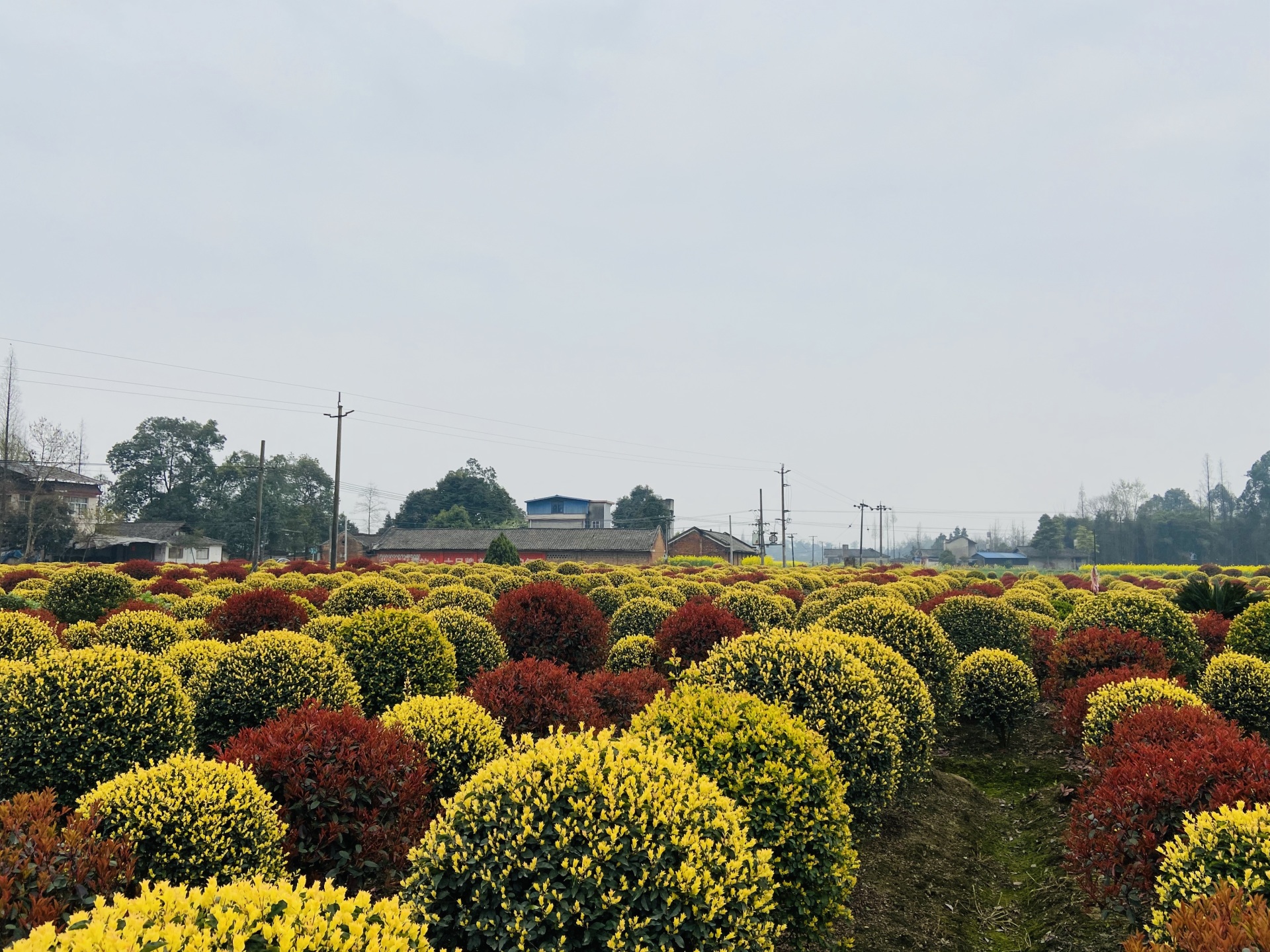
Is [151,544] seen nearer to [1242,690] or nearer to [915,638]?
[915,638]

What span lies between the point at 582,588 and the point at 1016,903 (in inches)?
473

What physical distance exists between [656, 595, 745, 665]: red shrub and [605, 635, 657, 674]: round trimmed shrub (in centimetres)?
33

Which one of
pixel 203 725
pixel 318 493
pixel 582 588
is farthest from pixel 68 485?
pixel 203 725

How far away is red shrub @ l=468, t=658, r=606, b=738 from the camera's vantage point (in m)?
7.26

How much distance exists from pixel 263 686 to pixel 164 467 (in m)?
80.4

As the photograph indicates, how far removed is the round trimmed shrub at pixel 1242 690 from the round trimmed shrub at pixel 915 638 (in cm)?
278

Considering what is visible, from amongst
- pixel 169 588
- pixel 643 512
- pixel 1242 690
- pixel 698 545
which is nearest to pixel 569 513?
pixel 643 512

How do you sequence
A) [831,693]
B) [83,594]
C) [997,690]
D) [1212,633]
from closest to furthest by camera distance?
1. [831,693]
2. [997,690]
3. [1212,633]
4. [83,594]

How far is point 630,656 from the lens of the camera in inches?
446

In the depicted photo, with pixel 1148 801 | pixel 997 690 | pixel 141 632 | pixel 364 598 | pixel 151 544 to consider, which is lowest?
A: pixel 151 544

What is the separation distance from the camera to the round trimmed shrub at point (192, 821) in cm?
456

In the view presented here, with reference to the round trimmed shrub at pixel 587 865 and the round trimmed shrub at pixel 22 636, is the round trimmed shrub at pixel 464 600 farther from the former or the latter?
the round trimmed shrub at pixel 587 865

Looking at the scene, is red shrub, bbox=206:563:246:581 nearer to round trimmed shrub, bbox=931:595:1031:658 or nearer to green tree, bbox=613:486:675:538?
round trimmed shrub, bbox=931:595:1031:658

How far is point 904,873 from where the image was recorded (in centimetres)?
720
